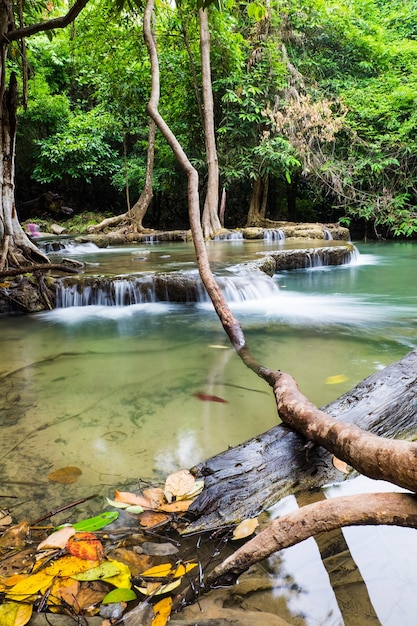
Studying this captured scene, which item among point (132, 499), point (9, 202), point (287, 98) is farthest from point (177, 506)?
point (287, 98)

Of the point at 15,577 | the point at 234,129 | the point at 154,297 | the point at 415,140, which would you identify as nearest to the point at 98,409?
the point at 15,577

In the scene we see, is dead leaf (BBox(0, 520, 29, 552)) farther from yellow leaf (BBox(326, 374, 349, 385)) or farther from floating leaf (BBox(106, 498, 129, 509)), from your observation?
yellow leaf (BBox(326, 374, 349, 385))

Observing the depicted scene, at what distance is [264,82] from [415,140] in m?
5.59

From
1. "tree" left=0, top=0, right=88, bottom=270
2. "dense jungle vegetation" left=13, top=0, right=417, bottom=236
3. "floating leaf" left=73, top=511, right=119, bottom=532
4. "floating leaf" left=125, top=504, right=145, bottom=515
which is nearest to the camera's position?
"floating leaf" left=73, top=511, right=119, bottom=532

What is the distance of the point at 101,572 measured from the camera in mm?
1202

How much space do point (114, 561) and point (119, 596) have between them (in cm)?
15

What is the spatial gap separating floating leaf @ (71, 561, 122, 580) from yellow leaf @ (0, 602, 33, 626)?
0.15 m

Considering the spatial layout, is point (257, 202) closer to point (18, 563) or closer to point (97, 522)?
point (97, 522)

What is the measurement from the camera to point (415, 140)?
552 inches

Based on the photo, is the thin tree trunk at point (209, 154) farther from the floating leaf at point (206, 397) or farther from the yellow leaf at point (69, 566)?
the yellow leaf at point (69, 566)

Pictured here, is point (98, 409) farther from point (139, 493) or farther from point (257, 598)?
point (257, 598)

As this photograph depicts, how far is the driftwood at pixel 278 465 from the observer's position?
1465 millimetres

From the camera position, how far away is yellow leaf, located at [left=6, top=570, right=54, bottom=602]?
3.59 feet

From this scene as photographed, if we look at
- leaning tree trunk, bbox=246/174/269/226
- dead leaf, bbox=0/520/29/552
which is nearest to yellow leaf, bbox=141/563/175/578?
dead leaf, bbox=0/520/29/552
